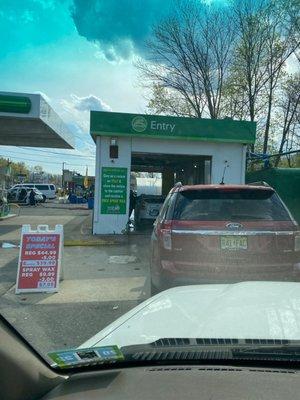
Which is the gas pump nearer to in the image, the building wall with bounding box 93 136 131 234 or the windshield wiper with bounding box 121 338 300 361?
the building wall with bounding box 93 136 131 234

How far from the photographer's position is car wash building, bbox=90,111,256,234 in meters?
15.9

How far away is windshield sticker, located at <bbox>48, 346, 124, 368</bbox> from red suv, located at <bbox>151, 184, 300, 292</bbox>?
370 cm

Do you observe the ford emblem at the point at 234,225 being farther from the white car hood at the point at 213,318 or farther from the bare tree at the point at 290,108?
the bare tree at the point at 290,108

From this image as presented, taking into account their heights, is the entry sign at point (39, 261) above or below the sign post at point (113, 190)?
below

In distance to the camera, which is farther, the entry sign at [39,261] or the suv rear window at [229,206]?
the entry sign at [39,261]

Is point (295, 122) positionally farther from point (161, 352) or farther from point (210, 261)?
point (161, 352)

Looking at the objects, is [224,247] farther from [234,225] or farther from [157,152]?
[157,152]

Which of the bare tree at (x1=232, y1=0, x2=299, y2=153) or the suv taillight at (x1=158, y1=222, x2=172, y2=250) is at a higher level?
the bare tree at (x1=232, y1=0, x2=299, y2=153)

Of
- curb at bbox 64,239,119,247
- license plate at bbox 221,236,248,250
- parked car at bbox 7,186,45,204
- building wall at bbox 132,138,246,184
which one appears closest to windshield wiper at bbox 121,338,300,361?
license plate at bbox 221,236,248,250

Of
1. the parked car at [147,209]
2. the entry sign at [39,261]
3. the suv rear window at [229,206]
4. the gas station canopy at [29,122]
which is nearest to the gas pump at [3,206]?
the gas station canopy at [29,122]

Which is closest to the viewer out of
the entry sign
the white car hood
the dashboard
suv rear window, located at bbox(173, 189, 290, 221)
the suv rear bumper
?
the dashboard

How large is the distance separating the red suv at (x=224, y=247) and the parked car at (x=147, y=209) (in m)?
12.0

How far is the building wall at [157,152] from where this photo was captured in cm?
1595

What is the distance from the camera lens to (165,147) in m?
16.5
